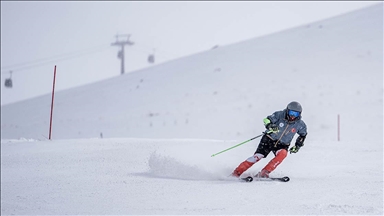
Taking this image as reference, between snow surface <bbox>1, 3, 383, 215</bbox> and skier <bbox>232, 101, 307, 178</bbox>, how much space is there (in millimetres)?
409

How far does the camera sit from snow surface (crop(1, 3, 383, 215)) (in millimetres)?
6512

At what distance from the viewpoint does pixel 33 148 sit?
10844mm

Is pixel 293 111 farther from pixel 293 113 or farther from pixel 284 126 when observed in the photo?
pixel 284 126

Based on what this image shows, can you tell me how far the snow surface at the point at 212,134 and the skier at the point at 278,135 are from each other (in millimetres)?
409

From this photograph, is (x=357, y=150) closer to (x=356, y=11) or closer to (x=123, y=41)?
(x=356, y=11)

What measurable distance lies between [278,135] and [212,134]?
64.7 feet

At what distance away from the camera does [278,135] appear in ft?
28.4

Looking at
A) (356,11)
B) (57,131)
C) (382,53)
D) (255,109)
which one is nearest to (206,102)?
(255,109)

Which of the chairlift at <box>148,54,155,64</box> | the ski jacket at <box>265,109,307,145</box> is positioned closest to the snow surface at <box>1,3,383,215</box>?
the ski jacket at <box>265,109,307,145</box>

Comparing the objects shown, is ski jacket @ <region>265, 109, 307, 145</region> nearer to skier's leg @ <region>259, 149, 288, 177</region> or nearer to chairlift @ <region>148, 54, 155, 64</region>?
skier's leg @ <region>259, 149, 288, 177</region>

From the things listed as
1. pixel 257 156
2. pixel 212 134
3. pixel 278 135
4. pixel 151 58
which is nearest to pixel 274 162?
pixel 257 156

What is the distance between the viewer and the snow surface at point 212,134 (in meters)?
6.51

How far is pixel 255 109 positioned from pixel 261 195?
82.2ft

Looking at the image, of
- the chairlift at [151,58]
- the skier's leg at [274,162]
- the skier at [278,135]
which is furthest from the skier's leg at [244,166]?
the chairlift at [151,58]
